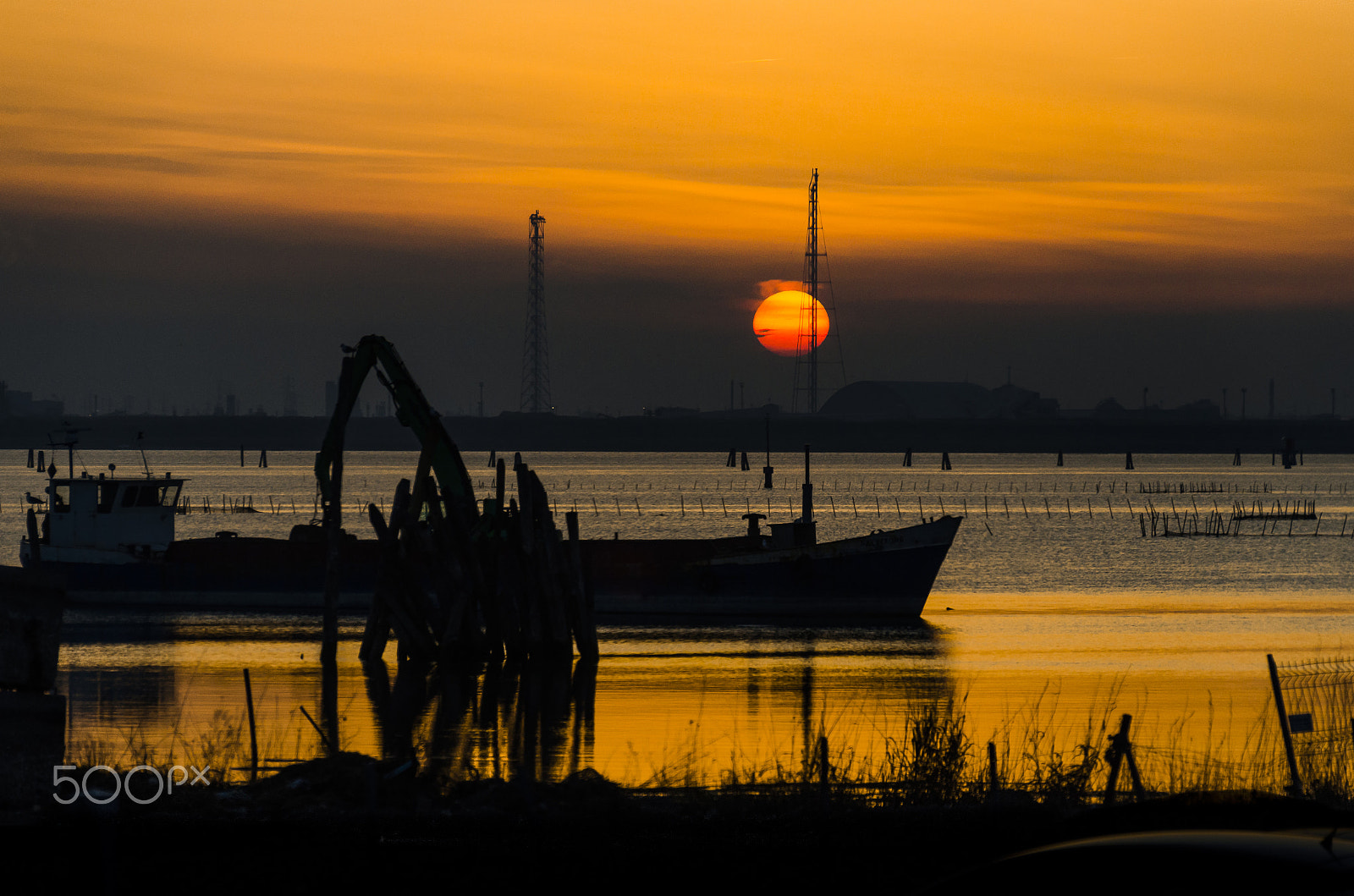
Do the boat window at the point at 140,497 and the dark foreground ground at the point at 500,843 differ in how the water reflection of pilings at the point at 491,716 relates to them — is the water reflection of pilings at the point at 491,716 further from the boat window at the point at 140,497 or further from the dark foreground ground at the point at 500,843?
the boat window at the point at 140,497

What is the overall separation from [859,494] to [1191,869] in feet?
576

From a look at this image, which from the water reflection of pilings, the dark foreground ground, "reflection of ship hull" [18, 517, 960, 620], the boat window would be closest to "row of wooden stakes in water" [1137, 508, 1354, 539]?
"reflection of ship hull" [18, 517, 960, 620]

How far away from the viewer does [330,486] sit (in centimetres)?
3347

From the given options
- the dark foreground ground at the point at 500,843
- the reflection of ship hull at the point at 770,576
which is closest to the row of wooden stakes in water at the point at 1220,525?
the reflection of ship hull at the point at 770,576

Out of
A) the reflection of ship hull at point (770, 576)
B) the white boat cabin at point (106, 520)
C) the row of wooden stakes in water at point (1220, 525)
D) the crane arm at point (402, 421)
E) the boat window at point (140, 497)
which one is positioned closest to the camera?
the crane arm at point (402, 421)

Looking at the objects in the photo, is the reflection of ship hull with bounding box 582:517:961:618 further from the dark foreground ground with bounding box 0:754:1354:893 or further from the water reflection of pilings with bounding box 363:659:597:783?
the dark foreground ground with bounding box 0:754:1354:893

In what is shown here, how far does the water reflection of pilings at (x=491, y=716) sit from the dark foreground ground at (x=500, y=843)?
5.26 metres

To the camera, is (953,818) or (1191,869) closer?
Result: (1191,869)

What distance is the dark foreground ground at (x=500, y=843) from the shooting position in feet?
33.2

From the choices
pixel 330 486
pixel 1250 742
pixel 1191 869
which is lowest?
pixel 1250 742

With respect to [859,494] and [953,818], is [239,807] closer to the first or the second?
[953,818]

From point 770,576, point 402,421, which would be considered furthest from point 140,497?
point 770,576

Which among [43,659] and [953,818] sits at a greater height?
[43,659]

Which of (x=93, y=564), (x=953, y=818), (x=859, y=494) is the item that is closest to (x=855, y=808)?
(x=953, y=818)
